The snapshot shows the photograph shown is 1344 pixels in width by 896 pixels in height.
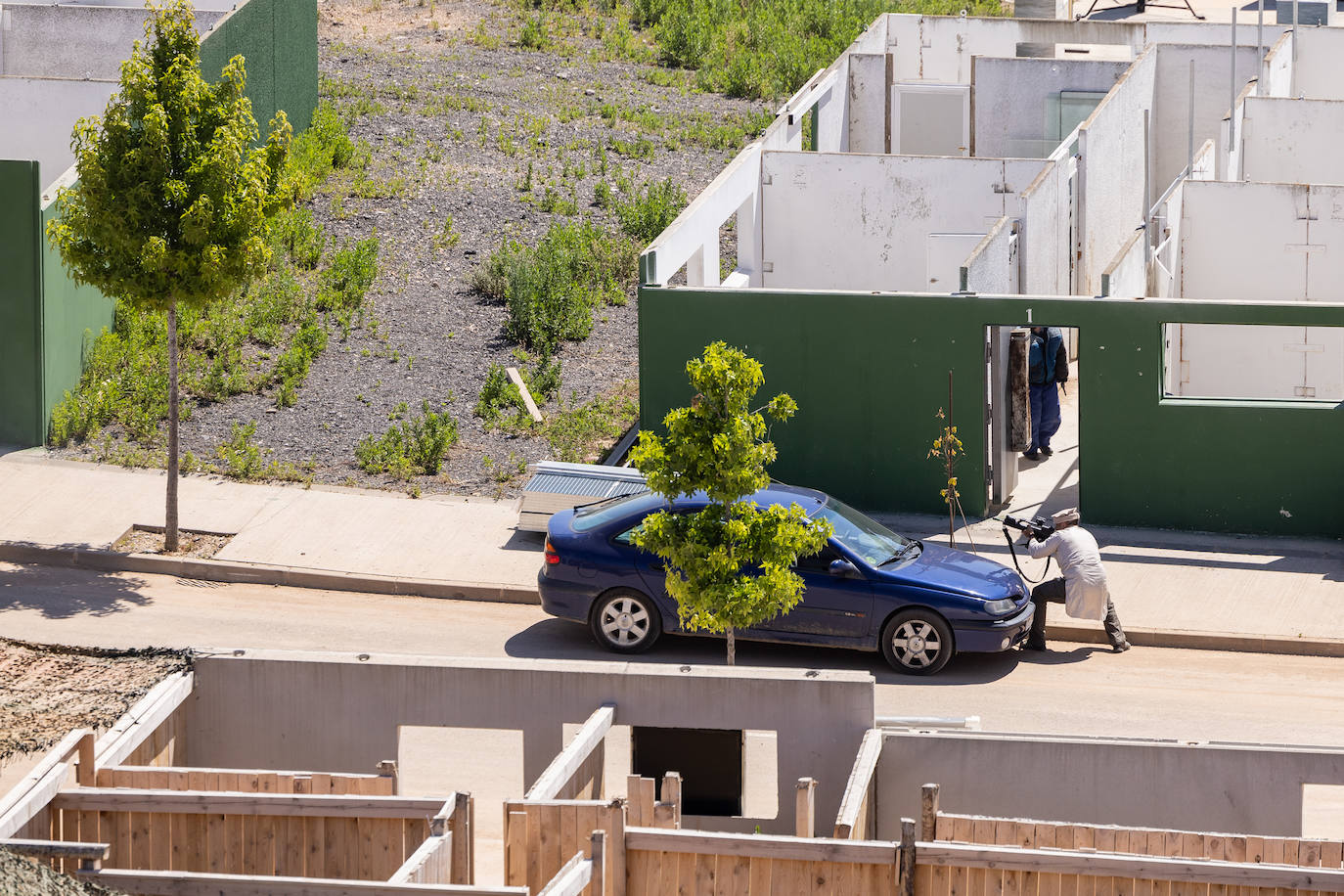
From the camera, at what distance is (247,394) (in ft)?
72.6

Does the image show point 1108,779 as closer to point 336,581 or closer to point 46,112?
point 336,581

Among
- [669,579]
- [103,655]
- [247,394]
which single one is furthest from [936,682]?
[247,394]

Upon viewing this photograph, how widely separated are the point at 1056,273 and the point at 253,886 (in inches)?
649

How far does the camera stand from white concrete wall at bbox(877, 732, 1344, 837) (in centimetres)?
1118

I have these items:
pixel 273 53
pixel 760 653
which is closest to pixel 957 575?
pixel 760 653

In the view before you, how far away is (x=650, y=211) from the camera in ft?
88.9

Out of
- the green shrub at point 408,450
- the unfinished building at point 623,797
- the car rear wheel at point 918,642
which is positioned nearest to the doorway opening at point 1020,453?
the car rear wheel at point 918,642

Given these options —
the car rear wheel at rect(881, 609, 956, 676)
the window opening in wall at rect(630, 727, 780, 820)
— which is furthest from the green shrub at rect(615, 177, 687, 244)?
the window opening in wall at rect(630, 727, 780, 820)

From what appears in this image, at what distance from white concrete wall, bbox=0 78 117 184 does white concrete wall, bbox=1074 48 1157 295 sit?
12.9m

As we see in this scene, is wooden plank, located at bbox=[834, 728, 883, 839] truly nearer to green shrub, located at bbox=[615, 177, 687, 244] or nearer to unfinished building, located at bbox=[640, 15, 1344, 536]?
unfinished building, located at bbox=[640, 15, 1344, 536]

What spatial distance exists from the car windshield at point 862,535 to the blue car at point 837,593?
1 cm

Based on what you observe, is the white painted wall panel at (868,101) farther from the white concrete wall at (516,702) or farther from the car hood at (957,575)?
the white concrete wall at (516,702)

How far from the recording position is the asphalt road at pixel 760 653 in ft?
47.9

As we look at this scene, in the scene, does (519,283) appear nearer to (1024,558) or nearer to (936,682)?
(1024,558)
